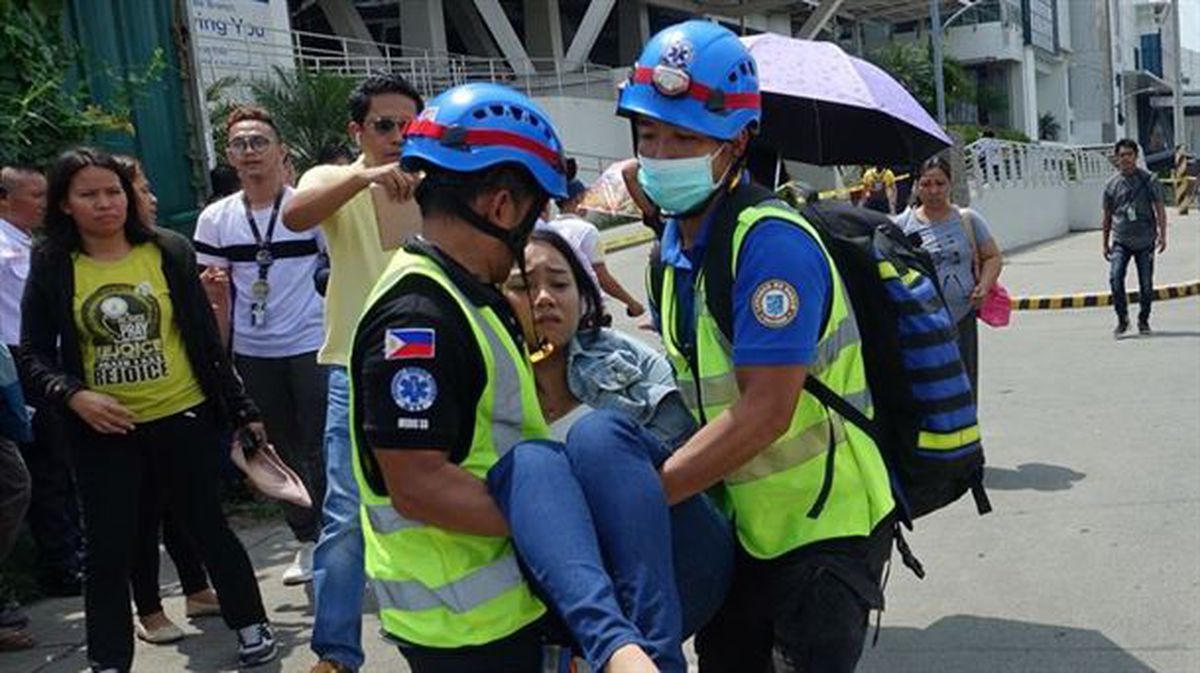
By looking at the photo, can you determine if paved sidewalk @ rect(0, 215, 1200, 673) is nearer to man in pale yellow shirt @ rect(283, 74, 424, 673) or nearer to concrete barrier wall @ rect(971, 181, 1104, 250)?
man in pale yellow shirt @ rect(283, 74, 424, 673)

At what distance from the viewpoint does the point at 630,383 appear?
2734 millimetres

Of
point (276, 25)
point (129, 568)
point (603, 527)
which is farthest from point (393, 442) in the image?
point (276, 25)

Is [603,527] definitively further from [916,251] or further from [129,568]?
[129,568]

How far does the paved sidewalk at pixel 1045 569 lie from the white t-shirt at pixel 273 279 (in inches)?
45.0

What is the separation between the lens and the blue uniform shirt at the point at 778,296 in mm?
2328

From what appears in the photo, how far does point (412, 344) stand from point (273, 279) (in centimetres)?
328

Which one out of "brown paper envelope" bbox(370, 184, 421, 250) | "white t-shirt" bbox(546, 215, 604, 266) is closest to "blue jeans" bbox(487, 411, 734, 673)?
"brown paper envelope" bbox(370, 184, 421, 250)

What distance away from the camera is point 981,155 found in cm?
2423

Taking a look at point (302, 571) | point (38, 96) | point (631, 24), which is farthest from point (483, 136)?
point (631, 24)

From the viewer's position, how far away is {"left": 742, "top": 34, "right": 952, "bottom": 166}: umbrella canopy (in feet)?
10.7

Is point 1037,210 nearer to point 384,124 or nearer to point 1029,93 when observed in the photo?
point 384,124

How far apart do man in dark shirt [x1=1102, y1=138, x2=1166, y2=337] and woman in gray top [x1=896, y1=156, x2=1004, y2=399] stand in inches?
231

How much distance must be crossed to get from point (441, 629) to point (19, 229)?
4.75 metres

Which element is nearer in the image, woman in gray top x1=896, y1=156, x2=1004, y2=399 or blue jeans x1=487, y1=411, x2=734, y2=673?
blue jeans x1=487, y1=411, x2=734, y2=673
